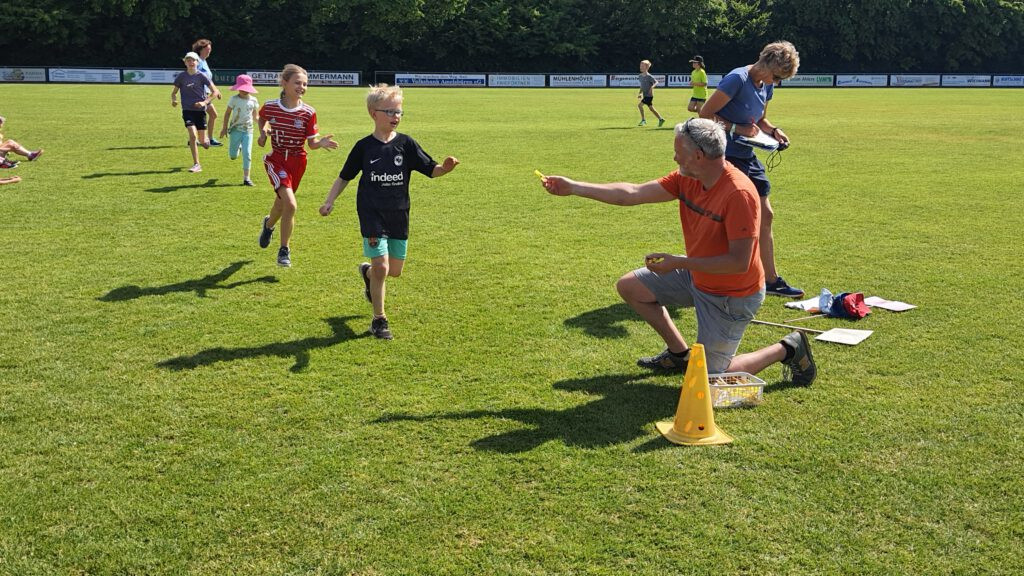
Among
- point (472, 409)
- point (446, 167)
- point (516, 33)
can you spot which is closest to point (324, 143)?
point (446, 167)

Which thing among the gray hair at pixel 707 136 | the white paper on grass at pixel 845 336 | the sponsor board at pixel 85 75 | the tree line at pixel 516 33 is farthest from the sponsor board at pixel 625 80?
the gray hair at pixel 707 136

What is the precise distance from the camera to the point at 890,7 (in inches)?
2773

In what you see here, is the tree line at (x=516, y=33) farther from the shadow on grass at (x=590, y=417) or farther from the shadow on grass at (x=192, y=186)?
the shadow on grass at (x=590, y=417)

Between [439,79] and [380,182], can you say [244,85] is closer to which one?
[380,182]

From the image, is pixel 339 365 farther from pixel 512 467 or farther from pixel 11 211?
pixel 11 211

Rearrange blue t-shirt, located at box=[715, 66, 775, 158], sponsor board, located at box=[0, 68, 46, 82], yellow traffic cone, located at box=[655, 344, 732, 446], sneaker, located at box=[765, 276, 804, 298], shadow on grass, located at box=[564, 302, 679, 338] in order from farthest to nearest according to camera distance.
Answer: sponsor board, located at box=[0, 68, 46, 82] → sneaker, located at box=[765, 276, 804, 298] → blue t-shirt, located at box=[715, 66, 775, 158] → shadow on grass, located at box=[564, 302, 679, 338] → yellow traffic cone, located at box=[655, 344, 732, 446]

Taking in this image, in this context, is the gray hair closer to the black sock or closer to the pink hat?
the black sock

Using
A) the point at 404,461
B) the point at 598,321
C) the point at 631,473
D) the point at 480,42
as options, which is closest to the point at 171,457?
the point at 404,461

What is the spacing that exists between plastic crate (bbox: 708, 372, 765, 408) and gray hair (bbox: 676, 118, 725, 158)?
4.92ft

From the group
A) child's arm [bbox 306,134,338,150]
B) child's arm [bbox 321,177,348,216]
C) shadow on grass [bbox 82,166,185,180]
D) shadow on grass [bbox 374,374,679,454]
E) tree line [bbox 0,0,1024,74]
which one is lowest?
shadow on grass [bbox 374,374,679,454]

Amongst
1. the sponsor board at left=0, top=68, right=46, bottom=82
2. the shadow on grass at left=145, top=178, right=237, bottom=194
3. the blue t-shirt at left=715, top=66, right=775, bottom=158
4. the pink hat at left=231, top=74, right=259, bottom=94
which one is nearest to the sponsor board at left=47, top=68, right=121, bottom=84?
the sponsor board at left=0, top=68, right=46, bottom=82

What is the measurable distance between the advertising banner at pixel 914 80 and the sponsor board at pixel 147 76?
51.5 m

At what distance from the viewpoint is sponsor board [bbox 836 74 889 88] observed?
200ft

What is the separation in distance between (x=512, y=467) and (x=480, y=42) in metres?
62.9
